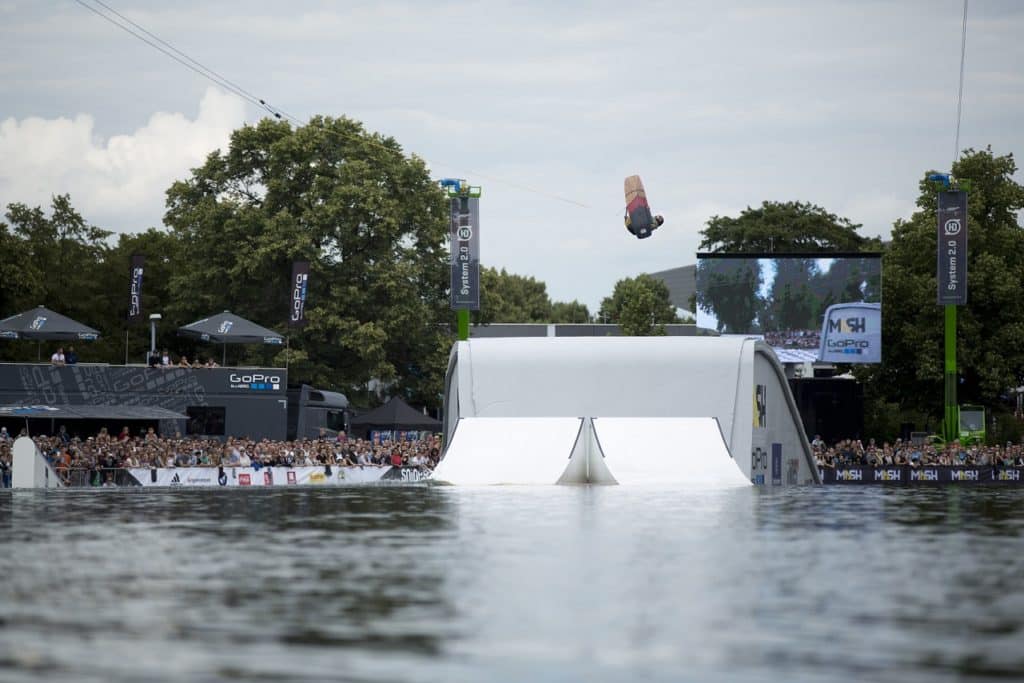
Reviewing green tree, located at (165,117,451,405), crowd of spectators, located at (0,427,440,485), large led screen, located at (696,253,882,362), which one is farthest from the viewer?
green tree, located at (165,117,451,405)

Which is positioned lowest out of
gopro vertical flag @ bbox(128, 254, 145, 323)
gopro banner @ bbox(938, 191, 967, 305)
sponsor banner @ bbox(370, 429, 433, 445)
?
sponsor banner @ bbox(370, 429, 433, 445)

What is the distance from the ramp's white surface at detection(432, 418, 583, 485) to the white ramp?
9.33m

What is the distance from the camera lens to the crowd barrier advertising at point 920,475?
50.2 metres

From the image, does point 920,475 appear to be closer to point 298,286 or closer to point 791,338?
point 791,338

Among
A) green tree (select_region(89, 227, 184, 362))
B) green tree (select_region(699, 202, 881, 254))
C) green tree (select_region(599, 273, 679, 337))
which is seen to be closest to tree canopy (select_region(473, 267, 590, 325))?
green tree (select_region(599, 273, 679, 337))

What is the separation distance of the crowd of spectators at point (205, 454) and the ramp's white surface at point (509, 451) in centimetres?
396

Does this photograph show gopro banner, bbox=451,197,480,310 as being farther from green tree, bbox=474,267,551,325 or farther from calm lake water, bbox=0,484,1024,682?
green tree, bbox=474,267,551,325

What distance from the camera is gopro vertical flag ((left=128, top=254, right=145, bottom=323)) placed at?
6097 centimetres

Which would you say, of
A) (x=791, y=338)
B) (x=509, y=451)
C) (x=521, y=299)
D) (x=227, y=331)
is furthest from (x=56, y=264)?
(x=521, y=299)

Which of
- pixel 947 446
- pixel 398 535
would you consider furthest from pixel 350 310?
pixel 398 535

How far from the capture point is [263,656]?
9555 mm

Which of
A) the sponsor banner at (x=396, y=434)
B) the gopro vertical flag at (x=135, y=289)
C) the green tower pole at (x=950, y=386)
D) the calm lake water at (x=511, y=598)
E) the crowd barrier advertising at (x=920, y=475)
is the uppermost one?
the gopro vertical flag at (x=135, y=289)

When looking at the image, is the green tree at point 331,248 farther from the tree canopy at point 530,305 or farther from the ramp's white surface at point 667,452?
the tree canopy at point 530,305

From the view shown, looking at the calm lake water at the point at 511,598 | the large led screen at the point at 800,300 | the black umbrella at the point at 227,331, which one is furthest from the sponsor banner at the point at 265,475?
the large led screen at the point at 800,300
